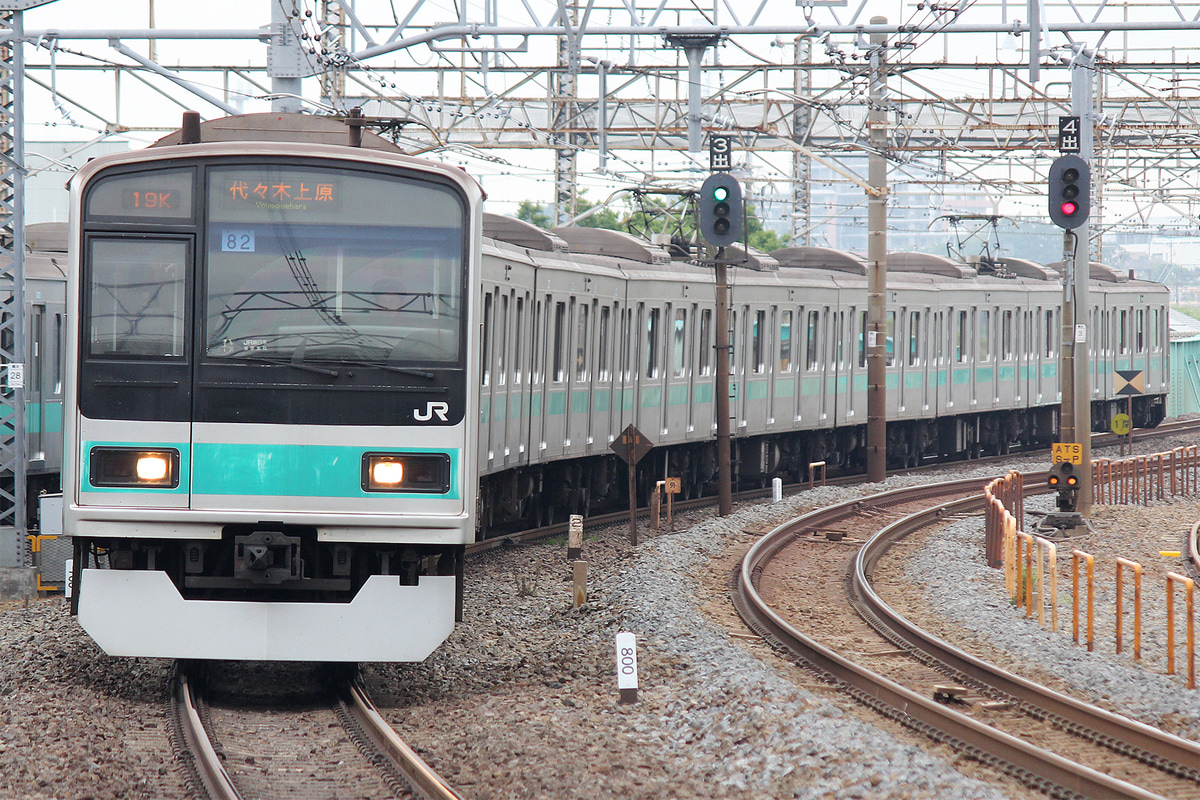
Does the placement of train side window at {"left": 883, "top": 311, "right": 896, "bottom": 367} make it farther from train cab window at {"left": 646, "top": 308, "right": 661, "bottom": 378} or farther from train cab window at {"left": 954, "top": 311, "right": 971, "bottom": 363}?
train cab window at {"left": 646, "top": 308, "right": 661, "bottom": 378}

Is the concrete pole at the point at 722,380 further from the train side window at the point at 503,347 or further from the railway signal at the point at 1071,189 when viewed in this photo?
the train side window at the point at 503,347

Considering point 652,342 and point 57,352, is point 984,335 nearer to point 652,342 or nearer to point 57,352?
point 652,342

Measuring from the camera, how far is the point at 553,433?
15477 millimetres

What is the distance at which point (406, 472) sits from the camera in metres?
7.52

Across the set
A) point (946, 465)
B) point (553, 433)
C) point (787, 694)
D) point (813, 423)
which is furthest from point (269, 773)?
point (946, 465)

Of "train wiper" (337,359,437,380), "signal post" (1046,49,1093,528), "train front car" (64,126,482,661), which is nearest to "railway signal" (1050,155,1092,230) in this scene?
"signal post" (1046,49,1093,528)

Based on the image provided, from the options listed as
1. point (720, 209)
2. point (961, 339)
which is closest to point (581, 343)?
point (720, 209)

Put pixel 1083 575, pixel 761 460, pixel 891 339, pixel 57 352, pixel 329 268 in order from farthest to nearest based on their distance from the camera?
pixel 891 339 < pixel 761 460 < pixel 57 352 < pixel 1083 575 < pixel 329 268

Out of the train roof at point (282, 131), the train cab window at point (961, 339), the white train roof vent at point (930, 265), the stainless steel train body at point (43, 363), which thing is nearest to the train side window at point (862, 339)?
the train cab window at point (961, 339)

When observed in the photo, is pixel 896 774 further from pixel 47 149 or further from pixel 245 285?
pixel 47 149

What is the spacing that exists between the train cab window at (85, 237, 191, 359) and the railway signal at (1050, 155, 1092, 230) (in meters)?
10.7

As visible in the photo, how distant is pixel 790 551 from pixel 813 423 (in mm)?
7339

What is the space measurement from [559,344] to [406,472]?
8011 millimetres

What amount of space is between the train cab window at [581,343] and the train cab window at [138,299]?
8460 millimetres
